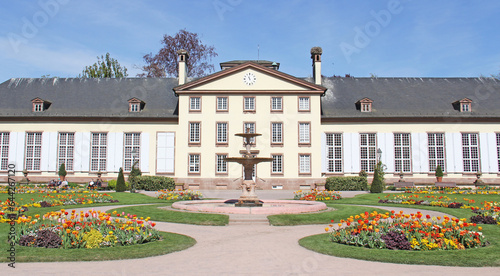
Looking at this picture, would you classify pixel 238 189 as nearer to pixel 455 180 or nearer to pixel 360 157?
pixel 360 157

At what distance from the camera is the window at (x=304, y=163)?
3719 cm

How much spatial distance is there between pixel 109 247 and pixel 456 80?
4215 cm

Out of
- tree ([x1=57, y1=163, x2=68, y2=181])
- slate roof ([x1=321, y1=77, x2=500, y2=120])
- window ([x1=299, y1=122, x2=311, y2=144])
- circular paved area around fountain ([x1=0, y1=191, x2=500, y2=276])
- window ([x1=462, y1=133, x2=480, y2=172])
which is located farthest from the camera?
slate roof ([x1=321, y1=77, x2=500, y2=120])

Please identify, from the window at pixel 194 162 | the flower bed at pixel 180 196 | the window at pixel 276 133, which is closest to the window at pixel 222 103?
the window at pixel 276 133

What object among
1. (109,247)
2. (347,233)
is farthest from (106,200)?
(347,233)

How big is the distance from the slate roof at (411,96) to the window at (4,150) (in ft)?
94.1

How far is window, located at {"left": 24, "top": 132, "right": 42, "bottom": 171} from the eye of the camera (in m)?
38.1

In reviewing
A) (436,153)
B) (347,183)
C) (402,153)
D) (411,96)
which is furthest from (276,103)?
(436,153)

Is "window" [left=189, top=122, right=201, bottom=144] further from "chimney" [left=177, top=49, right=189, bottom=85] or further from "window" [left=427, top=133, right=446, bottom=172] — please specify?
"window" [left=427, top=133, right=446, bottom=172]

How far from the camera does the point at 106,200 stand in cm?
2248

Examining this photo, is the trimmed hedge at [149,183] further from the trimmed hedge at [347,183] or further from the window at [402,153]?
the window at [402,153]

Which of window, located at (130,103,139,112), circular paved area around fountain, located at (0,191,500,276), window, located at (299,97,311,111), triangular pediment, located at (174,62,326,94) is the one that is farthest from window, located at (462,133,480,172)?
circular paved area around fountain, located at (0,191,500,276)

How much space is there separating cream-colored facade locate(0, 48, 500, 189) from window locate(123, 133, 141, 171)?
90 mm

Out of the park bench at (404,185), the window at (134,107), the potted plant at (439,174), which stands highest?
the window at (134,107)
